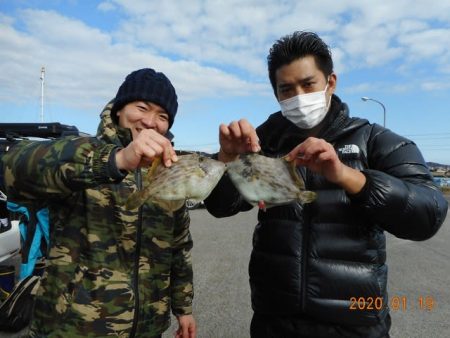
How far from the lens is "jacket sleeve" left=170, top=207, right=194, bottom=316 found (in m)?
2.94

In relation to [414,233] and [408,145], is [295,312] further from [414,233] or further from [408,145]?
[408,145]

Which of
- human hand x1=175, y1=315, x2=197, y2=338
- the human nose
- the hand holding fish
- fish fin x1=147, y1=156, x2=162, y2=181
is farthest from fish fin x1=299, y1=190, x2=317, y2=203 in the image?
human hand x1=175, y1=315, x2=197, y2=338

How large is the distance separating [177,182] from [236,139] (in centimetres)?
49

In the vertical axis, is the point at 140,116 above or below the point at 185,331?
above

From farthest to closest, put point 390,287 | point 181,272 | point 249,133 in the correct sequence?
1. point 390,287
2. point 181,272
3. point 249,133

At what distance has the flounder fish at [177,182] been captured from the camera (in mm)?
1927

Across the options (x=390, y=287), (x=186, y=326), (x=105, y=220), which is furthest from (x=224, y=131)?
(x=390, y=287)

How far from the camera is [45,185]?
6.51 ft

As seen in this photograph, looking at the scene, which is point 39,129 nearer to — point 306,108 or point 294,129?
point 294,129

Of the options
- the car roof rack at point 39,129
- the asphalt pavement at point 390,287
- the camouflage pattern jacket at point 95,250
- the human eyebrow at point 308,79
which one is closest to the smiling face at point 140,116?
the camouflage pattern jacket at point 95,250

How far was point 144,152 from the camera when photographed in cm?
188

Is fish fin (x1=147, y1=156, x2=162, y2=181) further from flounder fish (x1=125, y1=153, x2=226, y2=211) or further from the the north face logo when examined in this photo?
the the north face logo

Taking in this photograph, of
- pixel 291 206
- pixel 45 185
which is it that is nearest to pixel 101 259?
pixel 45 185

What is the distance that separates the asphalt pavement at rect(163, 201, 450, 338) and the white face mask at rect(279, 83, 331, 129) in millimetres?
3383
